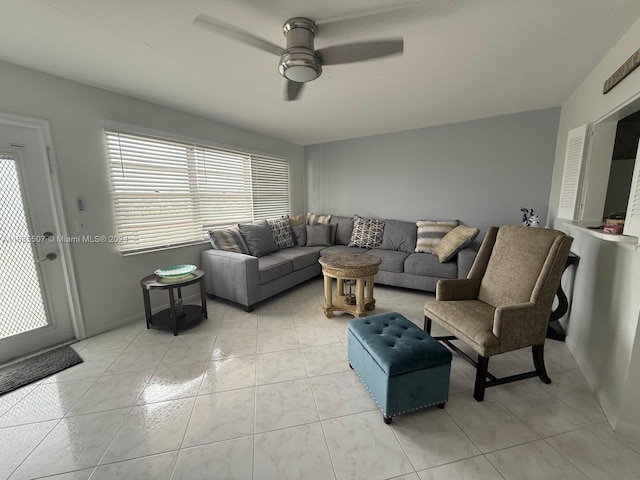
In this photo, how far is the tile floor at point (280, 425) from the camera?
4.08ft

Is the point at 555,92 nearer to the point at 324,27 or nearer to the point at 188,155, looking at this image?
the point at 324,27

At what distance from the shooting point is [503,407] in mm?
1586

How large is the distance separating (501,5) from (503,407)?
2.30 m

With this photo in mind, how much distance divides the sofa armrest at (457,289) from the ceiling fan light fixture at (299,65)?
1799mm

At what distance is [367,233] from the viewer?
164 inches

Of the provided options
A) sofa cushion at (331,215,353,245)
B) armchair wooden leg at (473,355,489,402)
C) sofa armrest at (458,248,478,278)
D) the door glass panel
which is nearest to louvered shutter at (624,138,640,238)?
armchair wooden leg at (473,355,489,402)

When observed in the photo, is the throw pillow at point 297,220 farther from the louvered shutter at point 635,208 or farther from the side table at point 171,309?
the louvered shutter at point 635,208

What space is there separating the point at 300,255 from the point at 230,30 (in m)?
2.67

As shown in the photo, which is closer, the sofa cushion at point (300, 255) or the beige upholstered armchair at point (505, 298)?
the beige upholstered armchair at point (505, 298)

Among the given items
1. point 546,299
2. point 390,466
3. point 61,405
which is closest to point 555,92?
point 546,299

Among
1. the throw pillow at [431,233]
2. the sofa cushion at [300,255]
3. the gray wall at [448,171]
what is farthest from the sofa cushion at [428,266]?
the sofa cushion at [300,255]

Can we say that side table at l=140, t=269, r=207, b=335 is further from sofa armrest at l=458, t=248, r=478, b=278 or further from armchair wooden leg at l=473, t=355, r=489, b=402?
sofa armrest at l=458, t=248, r=478, b=278

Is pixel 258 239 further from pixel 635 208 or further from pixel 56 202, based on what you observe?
pixel 635 208

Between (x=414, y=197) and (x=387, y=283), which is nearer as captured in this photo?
(x=387, y=283)
